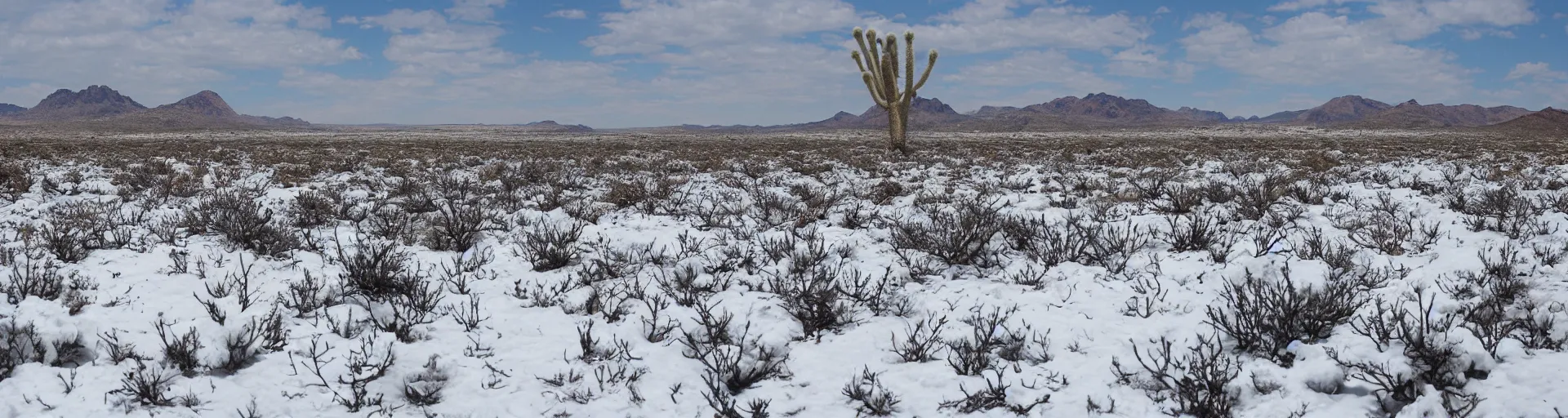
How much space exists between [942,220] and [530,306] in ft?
11.6

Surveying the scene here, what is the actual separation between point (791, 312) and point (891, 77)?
17.3 meters

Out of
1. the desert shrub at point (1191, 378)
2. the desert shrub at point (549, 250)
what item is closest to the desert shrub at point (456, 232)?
the desert shrub at point (549, 250)

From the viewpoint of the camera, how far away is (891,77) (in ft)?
68.0

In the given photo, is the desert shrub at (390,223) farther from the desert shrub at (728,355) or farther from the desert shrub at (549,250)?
the desert shrub at (728,355)

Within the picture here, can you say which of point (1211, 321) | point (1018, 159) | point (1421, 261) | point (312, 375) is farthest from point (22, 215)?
point (1018, 159)

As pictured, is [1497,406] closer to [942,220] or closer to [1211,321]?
[1211,321]

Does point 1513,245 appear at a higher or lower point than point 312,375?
higher

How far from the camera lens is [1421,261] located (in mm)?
4699

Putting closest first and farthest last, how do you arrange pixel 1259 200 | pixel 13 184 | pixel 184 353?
pixel 184 353, pixel 1259 200, pixel 13 184

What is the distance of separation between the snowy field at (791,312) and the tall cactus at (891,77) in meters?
13.5

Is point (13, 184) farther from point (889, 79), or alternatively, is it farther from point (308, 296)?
point (889, 79)

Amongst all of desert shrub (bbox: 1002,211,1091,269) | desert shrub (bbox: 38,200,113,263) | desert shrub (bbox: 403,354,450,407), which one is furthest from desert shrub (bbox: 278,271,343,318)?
desert shrub (bbox: 1002,211,1091,269)

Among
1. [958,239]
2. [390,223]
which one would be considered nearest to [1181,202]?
[958,239]

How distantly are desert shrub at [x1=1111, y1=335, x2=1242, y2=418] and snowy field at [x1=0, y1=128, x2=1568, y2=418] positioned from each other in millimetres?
16
